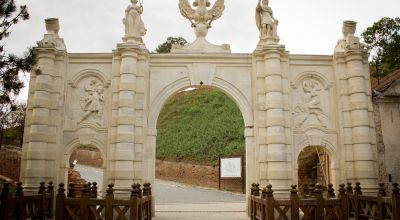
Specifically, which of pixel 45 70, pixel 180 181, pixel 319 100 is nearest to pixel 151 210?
pixel 45 70

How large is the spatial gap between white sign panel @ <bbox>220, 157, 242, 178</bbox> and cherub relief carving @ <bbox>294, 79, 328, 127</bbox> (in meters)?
11.0

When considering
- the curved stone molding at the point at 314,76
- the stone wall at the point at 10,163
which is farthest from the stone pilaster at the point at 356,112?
the stone wall at the point at 10,163

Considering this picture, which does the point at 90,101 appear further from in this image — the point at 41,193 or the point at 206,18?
the point at 206,18

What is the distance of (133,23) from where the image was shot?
14.0 m

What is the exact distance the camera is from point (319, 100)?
562 inches

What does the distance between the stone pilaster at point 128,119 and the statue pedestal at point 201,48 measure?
1.29m

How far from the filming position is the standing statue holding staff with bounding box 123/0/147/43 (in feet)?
45.8

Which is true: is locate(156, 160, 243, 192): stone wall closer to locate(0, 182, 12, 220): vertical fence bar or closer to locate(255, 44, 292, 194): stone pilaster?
locate(255, 44, 292, 194): stone pilaster

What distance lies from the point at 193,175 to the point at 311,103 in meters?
16.1

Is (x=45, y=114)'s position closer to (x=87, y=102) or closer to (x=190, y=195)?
(x=87, y=102)

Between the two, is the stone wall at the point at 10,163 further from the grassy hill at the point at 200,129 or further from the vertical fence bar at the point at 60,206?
the vertical fence bar at the point at 60,206

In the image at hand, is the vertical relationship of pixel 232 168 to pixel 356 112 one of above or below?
below

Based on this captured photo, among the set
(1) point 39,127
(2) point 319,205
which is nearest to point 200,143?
(1) point 39,127

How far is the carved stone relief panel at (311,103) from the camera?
554 inches
